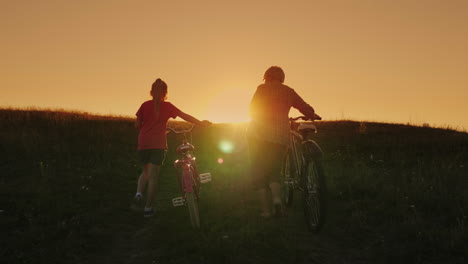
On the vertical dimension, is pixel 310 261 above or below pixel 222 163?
below

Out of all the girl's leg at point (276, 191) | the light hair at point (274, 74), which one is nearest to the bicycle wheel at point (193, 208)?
the girl's leg at point (276, 191)

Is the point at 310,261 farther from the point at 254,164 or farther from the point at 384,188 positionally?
the point at 384,188

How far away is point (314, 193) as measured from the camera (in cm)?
673

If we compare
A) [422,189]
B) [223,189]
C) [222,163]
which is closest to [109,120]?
[222,163]

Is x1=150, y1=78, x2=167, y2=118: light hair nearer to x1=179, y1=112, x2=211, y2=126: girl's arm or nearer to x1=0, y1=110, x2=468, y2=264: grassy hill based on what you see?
x1=179, y1=112, x2=211, y2=126: girl's arm

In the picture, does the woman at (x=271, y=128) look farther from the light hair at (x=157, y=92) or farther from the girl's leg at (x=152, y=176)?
the girl's leg at (x=152, y=176)

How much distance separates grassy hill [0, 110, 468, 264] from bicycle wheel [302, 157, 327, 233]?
0.27 metres

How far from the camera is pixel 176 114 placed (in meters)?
7.77

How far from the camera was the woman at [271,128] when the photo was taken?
23.7 feet

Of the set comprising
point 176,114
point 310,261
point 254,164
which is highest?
point 176,114

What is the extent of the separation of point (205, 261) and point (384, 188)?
504 cm

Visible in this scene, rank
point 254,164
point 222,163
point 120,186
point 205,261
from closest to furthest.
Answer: point 205,261 < point 254,164 < point 120,186 < point 222,163

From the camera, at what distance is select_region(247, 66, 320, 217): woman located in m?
7.21

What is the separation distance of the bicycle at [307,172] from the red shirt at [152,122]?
2.03 metres
